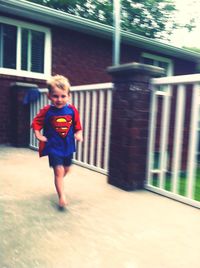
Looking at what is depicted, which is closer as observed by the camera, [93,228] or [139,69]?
Answer: [93,228]

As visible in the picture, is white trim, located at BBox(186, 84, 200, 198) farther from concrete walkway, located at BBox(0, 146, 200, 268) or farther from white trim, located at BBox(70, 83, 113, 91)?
white trim, located at BBox(70, 83, 113, 91)

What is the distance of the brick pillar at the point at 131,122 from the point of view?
3.10 metres

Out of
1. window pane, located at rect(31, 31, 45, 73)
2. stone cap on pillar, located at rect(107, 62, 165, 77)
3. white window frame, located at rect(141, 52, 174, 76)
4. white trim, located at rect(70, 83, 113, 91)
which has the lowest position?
white trim, located at rect(70, 83, 113, 91)

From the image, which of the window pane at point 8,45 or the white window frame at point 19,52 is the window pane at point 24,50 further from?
the window pane at point 8,45

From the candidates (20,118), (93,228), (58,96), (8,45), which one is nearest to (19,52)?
(8,45)

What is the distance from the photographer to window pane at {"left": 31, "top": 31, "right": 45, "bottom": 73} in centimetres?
743

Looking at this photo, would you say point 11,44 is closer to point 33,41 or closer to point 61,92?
point 33,41

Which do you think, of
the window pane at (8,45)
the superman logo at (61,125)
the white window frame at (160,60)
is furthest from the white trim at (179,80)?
the white window frame at (160,60)

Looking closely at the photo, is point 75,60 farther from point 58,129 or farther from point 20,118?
point 58,129

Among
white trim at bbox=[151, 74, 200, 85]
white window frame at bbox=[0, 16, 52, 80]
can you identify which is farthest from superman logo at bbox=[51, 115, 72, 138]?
white window frame at bbox=[0, 16, 52, 80]

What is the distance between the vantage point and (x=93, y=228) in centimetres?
213

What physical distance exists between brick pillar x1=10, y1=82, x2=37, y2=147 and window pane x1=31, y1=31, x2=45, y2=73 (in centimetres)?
122

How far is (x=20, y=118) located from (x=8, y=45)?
6.65 ft

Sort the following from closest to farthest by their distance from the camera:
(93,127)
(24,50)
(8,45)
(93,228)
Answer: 1. (93,228)
2. (93,127)
3. (8,45)
4. (24,50)
